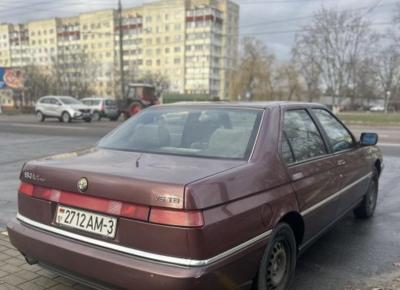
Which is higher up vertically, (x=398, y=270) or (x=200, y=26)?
(x=200, y=26)

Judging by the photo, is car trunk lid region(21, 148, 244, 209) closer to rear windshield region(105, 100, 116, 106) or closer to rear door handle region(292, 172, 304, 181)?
rear door handle region(292, 172, 304, 181)

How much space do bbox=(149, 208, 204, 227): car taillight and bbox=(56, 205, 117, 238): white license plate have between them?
34 centimetres

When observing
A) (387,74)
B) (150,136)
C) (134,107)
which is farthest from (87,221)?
(387,74)

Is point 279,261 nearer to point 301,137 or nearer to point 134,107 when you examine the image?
point 301,137

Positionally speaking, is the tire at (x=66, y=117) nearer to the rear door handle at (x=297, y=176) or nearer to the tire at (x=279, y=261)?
the rear door handle at (x=297, y=176)

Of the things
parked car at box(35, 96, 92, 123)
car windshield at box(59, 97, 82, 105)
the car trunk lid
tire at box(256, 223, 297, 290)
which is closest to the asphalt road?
tire at box(256, 223, 297, 290)

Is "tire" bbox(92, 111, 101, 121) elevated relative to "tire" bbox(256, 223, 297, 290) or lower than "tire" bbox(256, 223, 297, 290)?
lower

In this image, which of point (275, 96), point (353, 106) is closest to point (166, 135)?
point (275, 96)

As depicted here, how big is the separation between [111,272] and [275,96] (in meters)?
58.6

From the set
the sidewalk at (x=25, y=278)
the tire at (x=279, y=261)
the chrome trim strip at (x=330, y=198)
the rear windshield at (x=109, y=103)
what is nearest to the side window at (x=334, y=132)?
the chrome trim strip at (x=330, y=198)

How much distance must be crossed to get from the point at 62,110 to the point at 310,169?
26416 mm

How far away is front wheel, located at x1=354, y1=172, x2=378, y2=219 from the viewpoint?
5.36 m

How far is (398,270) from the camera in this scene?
386 cm

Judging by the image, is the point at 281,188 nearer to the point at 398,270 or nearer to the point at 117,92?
the point at 398,270
